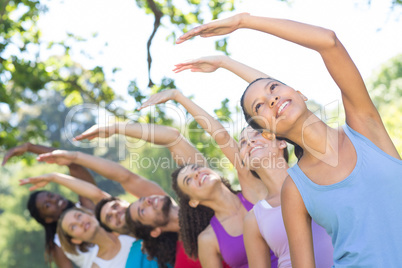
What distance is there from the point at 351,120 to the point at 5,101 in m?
7.00


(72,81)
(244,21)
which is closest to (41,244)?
(72,81)

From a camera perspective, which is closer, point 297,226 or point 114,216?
point 297,226

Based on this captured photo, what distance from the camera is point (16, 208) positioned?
997 inches

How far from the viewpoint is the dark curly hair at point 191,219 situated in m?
5.06

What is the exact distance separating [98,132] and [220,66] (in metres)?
1.89

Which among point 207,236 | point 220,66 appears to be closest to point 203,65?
point 220,66

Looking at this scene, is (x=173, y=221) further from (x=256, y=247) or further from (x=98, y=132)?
(x=256, y=247)

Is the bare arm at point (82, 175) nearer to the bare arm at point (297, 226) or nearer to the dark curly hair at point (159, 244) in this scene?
the dark curly hair at point (159, 244)

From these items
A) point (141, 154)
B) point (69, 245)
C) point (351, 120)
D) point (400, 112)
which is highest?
point (351, 120)

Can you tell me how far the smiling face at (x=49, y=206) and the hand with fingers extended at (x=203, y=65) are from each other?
3.89 meters

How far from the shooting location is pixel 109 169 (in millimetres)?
6191

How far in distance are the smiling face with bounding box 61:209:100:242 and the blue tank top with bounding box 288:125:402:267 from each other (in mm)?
4369

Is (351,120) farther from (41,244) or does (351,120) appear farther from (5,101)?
(41,244)

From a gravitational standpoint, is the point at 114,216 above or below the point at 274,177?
below
